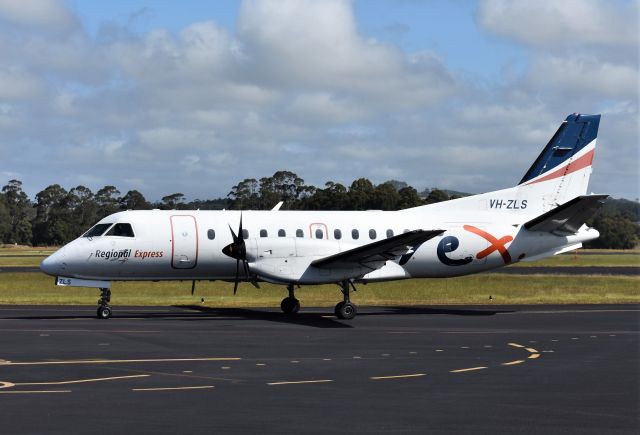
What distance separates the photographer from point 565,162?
3556 centimetres

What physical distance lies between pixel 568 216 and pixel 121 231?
16.0 meters

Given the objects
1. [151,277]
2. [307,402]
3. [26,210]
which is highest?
[26,210]

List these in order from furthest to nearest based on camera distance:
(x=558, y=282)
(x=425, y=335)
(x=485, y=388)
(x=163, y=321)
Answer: (x=558, y=282), (x=163, y=321), (x=425, y=335), (x=485, y=388)

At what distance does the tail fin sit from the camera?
35531mm

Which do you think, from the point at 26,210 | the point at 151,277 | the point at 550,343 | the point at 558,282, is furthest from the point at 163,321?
the point at 26,210

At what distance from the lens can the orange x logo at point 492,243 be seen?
33250mm

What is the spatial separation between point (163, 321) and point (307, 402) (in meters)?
15.8

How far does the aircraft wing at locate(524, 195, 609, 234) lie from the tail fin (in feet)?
7.98

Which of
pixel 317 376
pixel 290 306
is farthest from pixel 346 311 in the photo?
pixel 317 376

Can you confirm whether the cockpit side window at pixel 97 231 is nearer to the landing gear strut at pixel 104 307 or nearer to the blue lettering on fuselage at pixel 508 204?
the landing gear strut at pixel 104 307

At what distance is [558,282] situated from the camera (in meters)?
54.4

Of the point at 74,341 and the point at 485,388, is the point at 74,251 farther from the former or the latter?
the point at 485,388

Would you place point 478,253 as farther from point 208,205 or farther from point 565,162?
point 208,205

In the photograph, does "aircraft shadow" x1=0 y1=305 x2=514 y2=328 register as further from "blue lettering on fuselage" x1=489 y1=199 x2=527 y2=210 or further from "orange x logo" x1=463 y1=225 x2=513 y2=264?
"blue lettering on fuselage" x1=489 y1=199 x2=527 y2=210
